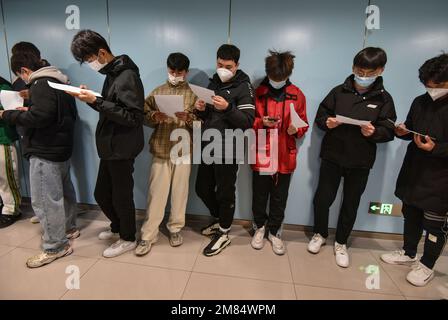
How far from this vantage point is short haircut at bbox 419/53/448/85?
1.38 m

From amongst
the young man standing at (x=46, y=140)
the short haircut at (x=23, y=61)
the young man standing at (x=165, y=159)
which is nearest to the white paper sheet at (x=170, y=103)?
the young man standing at (x=165, y=159)

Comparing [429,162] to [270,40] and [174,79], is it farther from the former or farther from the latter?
[174,79]

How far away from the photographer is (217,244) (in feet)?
6.34

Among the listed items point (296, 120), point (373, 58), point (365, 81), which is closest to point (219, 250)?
point (296, 120)

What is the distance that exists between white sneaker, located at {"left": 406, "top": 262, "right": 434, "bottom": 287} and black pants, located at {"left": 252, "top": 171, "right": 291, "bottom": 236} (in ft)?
3.11

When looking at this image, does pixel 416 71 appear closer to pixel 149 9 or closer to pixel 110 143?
pixel 149 9

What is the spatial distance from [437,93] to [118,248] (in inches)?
95.5

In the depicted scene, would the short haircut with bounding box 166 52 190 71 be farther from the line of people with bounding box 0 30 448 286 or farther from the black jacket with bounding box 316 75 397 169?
the black jacket with bounding box 316 75 397 169

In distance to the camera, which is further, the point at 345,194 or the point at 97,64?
the point at 345,194

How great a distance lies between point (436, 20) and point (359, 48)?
22.7 inches

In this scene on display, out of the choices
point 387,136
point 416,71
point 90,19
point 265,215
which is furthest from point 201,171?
point 416,71

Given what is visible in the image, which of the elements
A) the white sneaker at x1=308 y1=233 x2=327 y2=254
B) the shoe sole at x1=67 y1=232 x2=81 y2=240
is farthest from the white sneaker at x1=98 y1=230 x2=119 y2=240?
the white sneaker at x1=308 y1=233 x2=327 y2=254

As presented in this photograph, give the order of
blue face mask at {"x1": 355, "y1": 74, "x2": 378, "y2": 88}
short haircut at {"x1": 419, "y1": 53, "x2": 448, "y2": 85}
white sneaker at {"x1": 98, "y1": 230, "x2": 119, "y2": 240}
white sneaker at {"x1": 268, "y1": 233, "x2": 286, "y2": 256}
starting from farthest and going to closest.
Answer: white sneaker at {"x1": 98, "y1": 230, "x2": 119, "y2": 240} < white sneaker at {"x1": 268, "y1": 233, "x2": 286, "y2": 256} < blue face mask at {"x1": 355, "y1": 74, "x2": 378, "y2": 88} < short haircut at {"x1": 419, "y1": 53, "x2": 448, "y2": 85}

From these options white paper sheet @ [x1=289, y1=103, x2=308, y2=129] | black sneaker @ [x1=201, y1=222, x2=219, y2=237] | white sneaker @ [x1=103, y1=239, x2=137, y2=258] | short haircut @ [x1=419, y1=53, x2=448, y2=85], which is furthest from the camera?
black sneaker @ [x1=201, y1=222, x2=219, y2=237]
